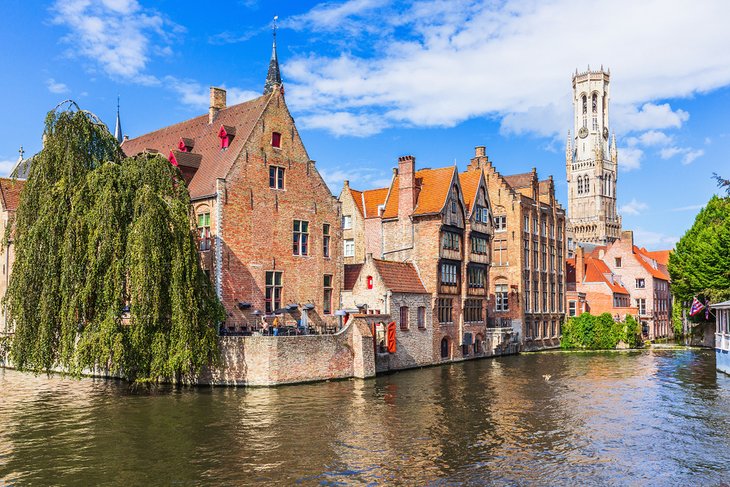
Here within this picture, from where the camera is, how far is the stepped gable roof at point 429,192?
48031mm

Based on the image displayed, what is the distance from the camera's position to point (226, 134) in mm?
43906

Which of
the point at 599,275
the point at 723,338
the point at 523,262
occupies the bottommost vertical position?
the point at 723,338

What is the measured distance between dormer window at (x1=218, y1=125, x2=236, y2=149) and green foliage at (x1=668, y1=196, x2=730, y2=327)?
42.3 m

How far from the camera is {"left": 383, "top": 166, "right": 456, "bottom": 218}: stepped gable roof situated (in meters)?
48.0

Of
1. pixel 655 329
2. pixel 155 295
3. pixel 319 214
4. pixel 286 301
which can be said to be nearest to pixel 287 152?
pixel 319 214

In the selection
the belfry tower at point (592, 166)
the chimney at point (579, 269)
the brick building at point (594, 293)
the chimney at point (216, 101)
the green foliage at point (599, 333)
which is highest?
the belfry tower at point (592, 166)

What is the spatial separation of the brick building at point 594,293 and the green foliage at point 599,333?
5.29 metres

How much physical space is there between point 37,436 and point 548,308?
5215 cm

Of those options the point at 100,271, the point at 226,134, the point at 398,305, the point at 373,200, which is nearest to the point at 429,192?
the point at 373,200

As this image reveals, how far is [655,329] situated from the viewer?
3066 inches

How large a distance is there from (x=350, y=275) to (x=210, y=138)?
13.7m

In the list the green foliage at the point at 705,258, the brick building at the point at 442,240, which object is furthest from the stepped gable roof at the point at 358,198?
the green foliage at the point at 705,258

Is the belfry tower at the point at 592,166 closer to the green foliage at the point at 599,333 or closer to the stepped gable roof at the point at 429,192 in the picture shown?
the green foliage at the point at 599,333

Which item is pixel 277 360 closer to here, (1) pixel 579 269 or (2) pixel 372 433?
(2) pixel 372 433
